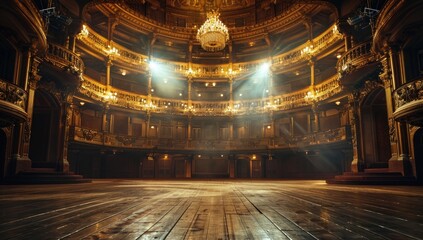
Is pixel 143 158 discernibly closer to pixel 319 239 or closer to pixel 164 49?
pixel 164 49

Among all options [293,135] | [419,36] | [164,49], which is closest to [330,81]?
[293,135]

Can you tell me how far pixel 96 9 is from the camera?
21.5 m

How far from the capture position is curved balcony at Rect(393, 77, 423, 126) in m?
9.07

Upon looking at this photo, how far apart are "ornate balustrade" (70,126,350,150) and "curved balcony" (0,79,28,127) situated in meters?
7.65

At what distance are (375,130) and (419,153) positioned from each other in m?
3.45

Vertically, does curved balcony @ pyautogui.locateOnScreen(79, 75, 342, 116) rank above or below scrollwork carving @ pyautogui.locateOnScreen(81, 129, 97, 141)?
above

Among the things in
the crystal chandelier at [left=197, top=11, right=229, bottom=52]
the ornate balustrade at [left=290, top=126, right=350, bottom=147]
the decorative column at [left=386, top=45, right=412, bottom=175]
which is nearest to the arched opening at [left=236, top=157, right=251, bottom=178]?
the ornate balustrade at [left=290, top=126, right=350, bottom=147]

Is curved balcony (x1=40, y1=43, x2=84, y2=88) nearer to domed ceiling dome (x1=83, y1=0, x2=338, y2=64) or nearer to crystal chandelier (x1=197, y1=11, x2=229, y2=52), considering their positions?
crystal chandelier (x1=197, y1=11, x2=229, y2=52)

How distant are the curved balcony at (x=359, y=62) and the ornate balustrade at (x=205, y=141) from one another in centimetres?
499

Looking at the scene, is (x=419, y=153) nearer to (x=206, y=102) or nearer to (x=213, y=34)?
(x=213, y=34)

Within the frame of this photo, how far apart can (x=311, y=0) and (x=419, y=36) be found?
306 inches

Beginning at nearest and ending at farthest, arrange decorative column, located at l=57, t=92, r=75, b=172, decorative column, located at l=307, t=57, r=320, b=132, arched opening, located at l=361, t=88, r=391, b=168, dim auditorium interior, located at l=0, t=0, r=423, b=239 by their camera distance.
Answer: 1. dim auditorium interior, located at l=0, t=0, r=423, b=239
2. arched opening, located at l=361, t=88, r=391, b=168
3. decorative column, located at l=57, t=92, r=75, b=172
4. decorative column, located at l=307, t=57, r=320, b=132

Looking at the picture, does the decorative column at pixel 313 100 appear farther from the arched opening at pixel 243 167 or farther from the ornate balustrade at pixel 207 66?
the arched opening at pixel 243 167

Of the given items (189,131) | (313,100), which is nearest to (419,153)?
(313,100)
